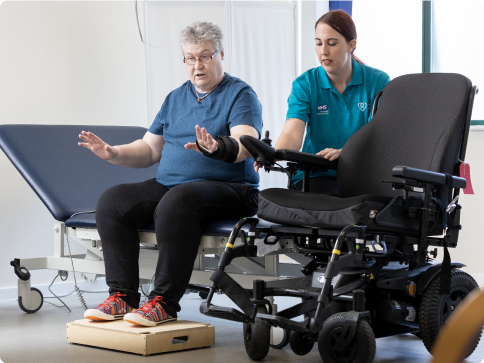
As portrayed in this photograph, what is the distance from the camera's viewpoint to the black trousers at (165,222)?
2.12 m

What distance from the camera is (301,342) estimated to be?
200 cm

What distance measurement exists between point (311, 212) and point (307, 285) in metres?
0.28

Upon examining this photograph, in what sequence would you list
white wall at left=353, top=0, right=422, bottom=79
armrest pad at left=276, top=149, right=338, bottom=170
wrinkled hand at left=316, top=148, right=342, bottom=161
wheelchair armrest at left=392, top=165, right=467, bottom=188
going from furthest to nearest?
white wall at left=353, top=0, right=422, bottom=79
wrinkled hand at left=316, top=148, right=342, bottom=161
armrest pad at left=276, top=149, right=338, bottom=170
wheelchair armrest at left=392, top=165, right=467, bottom=188

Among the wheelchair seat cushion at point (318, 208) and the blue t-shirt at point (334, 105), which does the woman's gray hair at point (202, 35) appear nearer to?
the blue t-shirt at point (334, 105)

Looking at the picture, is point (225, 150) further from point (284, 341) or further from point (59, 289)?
point (59, 289)

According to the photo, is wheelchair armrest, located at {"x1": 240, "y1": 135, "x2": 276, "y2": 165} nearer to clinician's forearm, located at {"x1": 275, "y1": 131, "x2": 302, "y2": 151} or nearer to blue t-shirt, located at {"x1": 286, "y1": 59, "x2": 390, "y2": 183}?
clinician's forearm, located at {"x1": 275, "y1": 131, "x2": 302, "y2": 151}

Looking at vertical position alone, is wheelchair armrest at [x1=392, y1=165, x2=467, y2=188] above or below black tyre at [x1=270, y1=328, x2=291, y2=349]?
above

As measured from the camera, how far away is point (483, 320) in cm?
54

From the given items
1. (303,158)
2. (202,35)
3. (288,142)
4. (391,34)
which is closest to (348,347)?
(303,158)

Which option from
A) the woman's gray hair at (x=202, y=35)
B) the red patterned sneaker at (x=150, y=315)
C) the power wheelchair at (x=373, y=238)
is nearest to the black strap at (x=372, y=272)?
the power wheelchair at (x=373, y=238)

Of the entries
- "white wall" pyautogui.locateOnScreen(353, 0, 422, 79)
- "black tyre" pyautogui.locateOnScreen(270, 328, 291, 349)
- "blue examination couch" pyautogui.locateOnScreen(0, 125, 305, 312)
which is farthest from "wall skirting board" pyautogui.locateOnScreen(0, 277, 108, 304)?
"white wall" pyautogui.locateOnScreen(353, 0, 422, 79)

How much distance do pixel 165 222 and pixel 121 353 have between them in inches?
18.2

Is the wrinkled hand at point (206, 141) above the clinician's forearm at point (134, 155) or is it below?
above

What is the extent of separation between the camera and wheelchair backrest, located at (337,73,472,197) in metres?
2.03
